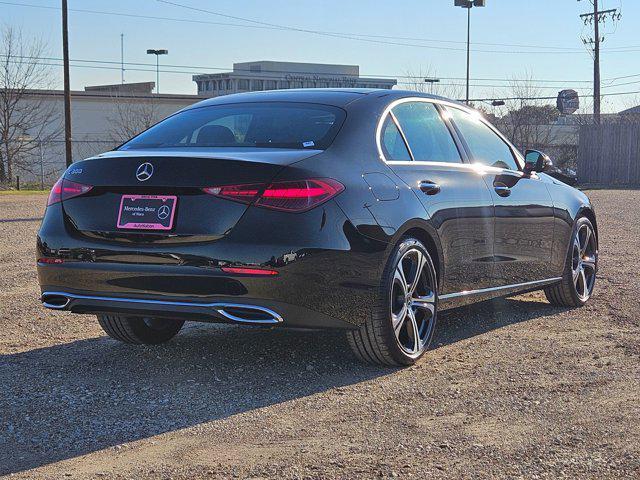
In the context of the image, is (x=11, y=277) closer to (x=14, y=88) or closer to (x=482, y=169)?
(x=482, y=169)

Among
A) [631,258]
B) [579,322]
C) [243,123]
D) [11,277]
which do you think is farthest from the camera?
[631,258]

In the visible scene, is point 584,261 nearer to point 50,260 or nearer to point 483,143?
point 483,143

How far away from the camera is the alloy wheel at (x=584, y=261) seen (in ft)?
26.5

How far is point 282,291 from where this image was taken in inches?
195

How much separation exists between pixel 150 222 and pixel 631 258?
805 centimetres

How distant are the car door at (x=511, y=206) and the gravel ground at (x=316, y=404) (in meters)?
0.43

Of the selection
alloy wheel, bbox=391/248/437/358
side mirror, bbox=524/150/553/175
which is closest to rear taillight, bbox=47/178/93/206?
alloy wheel, bbox=391/248/437/358

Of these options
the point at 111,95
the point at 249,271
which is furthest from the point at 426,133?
the point at 111,95

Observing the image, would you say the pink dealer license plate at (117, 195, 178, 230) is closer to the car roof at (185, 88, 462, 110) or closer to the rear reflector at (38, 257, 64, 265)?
the rear reflector at (38, 257, 64, 265)

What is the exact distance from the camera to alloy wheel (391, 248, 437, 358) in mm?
5637

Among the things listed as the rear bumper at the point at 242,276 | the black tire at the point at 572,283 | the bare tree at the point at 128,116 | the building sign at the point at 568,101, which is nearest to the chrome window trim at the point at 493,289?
the black tire at the point at 572,283

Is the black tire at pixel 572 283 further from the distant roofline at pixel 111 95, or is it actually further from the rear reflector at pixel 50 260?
the distant roofline at pixel 111 95

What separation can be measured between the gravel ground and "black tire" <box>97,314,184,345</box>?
4.2 inches

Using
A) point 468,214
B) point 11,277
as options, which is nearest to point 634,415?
point 468,214
